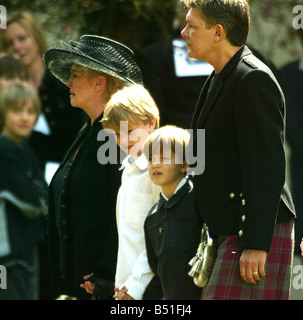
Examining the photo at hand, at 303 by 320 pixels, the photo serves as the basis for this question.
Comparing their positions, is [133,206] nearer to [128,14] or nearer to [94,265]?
[94,265]

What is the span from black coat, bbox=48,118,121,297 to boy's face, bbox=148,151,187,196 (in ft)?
1.40

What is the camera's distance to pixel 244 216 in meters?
3.34

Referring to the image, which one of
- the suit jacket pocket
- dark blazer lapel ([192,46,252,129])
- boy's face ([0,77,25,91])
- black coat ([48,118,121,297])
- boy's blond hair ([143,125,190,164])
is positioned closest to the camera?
dark blazer lapel ([192,46,252,129])

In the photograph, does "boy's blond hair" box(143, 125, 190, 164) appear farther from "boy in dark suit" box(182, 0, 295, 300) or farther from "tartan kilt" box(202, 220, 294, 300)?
"tartan kilt" box(202, 220, 294, 300)

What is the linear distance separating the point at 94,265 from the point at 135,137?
25.1 inches

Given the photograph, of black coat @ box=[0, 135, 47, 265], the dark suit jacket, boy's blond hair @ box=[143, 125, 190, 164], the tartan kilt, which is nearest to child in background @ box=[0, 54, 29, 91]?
black coat @ box=[0, 135, 47, 265]

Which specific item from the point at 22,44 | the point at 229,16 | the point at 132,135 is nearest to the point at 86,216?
the point at 132,135

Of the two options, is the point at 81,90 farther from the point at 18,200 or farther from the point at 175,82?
the point at 175,82

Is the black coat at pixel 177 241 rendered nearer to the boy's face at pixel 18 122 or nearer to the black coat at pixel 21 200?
the black coat at pixel 21 200

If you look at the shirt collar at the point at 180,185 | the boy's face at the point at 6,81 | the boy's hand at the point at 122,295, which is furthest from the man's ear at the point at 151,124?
the boy's face at the point at 6,81

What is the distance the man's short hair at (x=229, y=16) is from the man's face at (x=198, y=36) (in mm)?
23

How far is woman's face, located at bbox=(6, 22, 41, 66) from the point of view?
5320mm

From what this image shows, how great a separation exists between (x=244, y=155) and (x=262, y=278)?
445 millimetres

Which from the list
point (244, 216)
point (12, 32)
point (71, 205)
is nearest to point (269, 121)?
point (244, 216)
